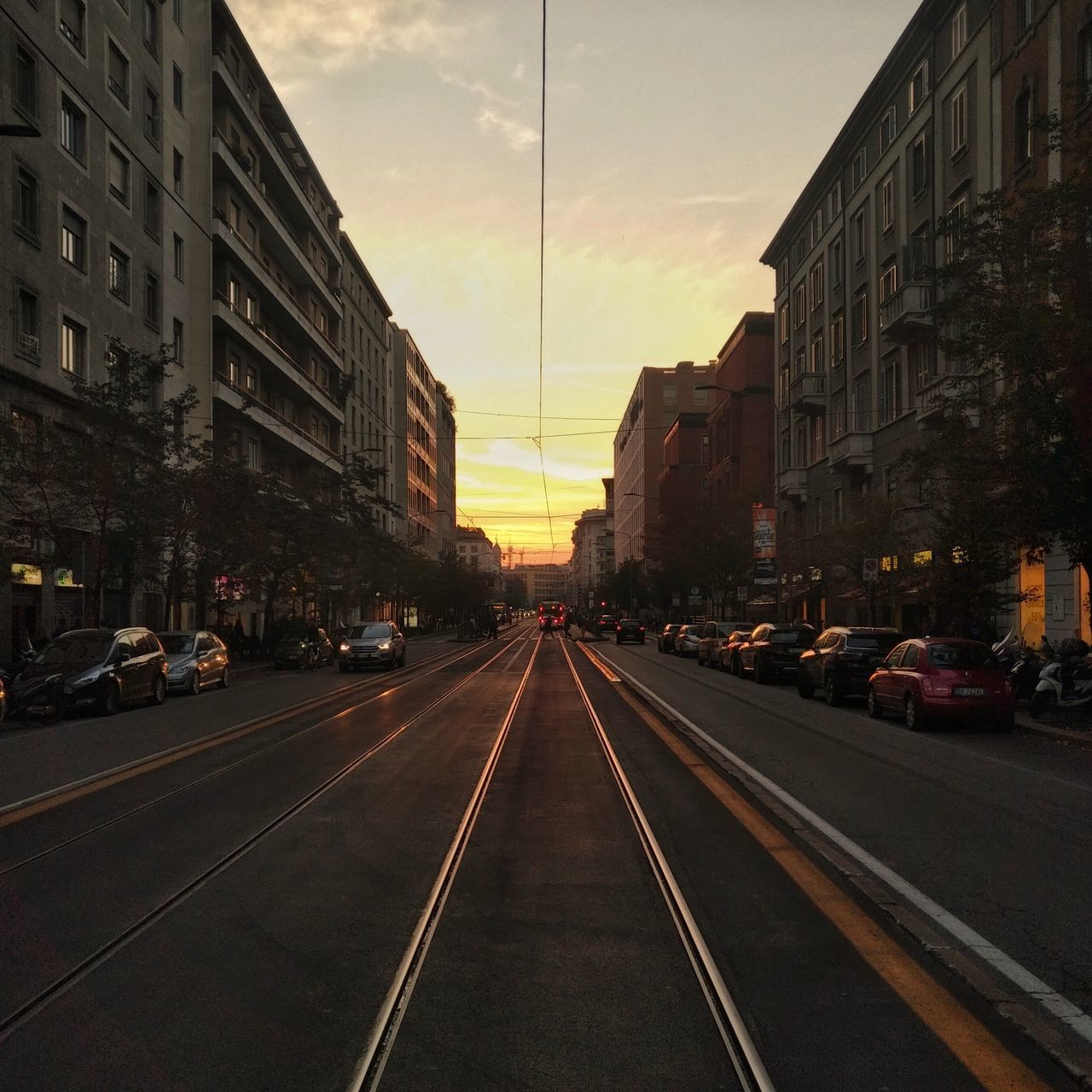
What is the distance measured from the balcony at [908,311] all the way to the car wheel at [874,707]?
18308mm

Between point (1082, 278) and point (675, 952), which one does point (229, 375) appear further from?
point (675, 952)

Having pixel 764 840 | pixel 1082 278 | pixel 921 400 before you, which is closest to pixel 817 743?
pixel 764 840

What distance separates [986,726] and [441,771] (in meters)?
9.64

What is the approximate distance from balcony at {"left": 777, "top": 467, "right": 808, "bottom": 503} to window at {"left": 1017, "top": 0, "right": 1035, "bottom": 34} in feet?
82.2

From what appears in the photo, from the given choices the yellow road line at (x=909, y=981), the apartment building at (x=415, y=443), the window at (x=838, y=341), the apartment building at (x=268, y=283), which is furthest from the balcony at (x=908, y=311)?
the apartment building at (x=415, y=443)

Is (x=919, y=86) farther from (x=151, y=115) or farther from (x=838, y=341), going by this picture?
(x=151, y=115)

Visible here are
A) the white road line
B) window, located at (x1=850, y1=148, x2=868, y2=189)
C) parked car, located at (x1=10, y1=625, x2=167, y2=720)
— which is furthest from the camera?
window, located at (x1=850, y1=148, x2=868, y2=189)

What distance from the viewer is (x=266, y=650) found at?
138 feet

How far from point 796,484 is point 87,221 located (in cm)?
3316

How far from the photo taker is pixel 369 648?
34.3 meters

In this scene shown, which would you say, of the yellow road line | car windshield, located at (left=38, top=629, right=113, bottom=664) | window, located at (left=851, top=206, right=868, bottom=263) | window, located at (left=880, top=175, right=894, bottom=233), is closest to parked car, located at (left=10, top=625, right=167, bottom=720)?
car windshield, located at (left=38, top=629, right=113, bottom=664)

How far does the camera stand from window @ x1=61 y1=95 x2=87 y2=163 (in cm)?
2988

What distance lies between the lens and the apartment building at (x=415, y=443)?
293ft

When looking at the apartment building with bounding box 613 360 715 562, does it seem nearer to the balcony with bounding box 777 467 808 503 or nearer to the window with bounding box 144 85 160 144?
the balcony with bounding box 777 467 808 503
